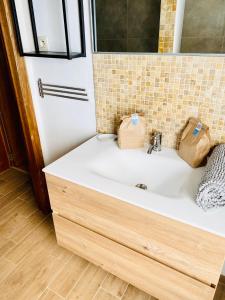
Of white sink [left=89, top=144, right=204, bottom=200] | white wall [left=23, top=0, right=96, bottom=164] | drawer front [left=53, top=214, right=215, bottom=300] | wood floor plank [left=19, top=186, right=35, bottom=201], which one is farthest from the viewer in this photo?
wood floor plank [left=19, top=186, right=35, bottom=201]

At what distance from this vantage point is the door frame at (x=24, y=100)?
1.33 metres

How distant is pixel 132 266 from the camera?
120 centimetres

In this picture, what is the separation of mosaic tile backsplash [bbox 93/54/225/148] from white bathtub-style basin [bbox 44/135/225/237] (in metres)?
0.16

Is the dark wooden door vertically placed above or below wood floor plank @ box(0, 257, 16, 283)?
above

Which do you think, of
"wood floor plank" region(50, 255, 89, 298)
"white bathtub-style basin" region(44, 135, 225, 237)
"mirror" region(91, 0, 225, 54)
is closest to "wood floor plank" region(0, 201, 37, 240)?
"wood floor plank" region(50, 255, 89, 298)

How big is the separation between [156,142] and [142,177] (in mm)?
215

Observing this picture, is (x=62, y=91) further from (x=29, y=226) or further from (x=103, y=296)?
(x=103, y=296)

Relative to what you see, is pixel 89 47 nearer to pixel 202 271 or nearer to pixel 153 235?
pixel 153 235

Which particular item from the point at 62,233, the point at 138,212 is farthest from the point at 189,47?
the point at 62,233

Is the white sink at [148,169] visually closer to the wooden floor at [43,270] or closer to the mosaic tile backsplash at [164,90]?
the mosaic tile backsplash at [164,90]

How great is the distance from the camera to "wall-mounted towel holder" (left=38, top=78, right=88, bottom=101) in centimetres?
149

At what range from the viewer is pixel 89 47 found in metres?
1.34

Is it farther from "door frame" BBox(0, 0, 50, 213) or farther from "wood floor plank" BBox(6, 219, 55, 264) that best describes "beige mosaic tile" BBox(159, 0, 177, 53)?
"wood floor plank" BBox(6, 219, 55, 264)

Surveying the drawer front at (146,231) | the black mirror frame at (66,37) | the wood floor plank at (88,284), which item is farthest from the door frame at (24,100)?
the wood floor plank at (88,284)
